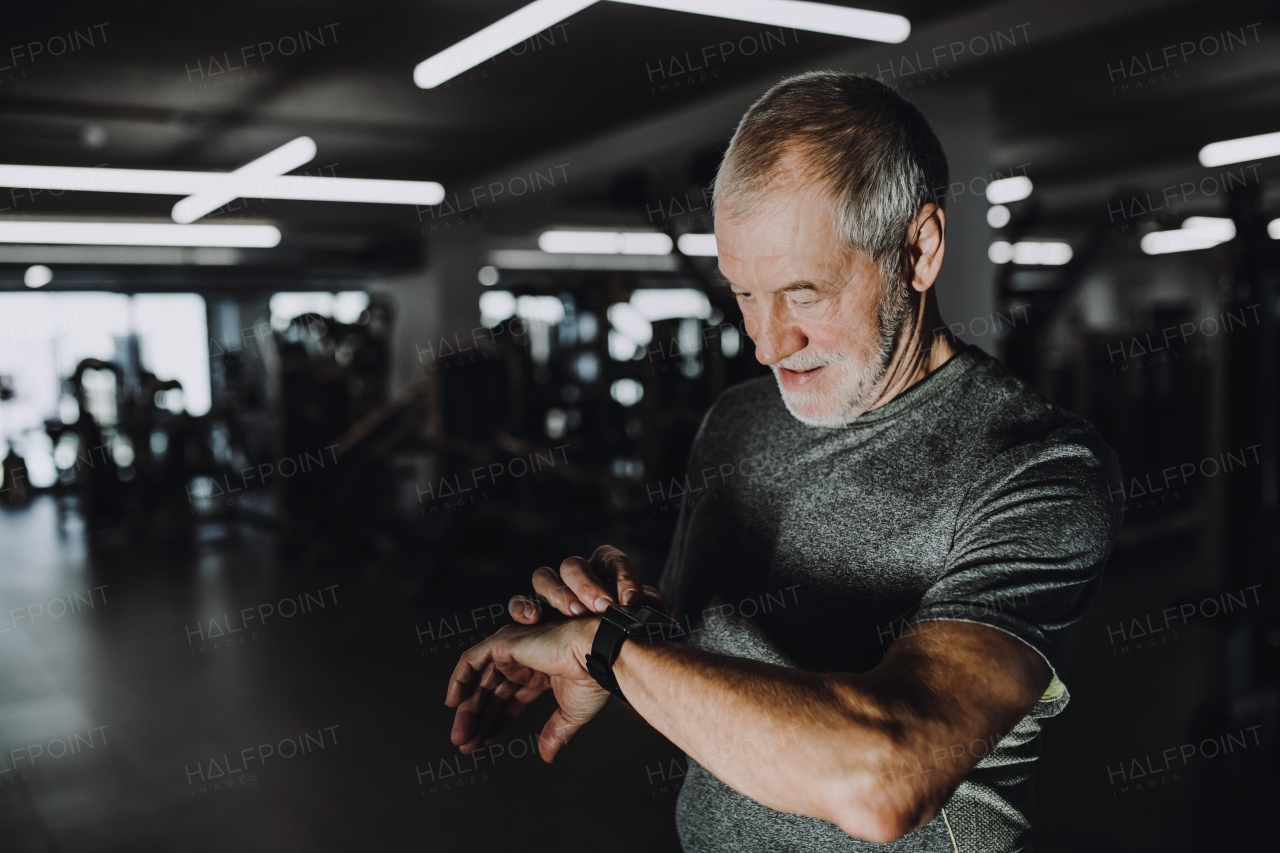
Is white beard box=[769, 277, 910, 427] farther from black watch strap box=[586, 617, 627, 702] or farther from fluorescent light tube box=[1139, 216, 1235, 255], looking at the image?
fluorescent light tube box=[1139, 216, 1235, 255]

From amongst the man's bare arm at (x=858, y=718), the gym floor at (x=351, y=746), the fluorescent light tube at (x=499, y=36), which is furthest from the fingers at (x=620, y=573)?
the fluorescent light tube at (x=499, y=36)

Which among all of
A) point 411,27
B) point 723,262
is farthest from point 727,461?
point 411,27

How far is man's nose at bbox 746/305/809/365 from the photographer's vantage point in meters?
1.00

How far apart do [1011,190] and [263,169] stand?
6862 mm

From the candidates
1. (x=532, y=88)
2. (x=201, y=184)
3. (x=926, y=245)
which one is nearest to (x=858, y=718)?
(x=926, y=245)

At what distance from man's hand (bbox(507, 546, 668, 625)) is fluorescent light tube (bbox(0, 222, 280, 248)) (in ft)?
33.1

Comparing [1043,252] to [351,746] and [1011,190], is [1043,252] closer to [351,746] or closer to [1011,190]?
[1011,190]

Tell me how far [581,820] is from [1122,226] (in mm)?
5198

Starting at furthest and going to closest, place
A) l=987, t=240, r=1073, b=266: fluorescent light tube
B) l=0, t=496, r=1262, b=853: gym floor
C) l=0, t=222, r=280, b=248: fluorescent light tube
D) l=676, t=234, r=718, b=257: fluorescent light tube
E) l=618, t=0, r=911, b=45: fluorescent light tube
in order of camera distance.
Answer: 1. l=987, t=240, r=1073, b=266: fluorescent light tube
2. l=676, t=234, r=718, b=257: fluorescent light tube
3. l=0, t=222, r=280, b=248: fluorescent light tube
4. l=618, t=0, r=911, b=45: fluorescent light tube
5. l=0, t=496, r=1262, b=853: gym floor

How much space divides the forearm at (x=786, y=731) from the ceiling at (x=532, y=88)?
4093 mm

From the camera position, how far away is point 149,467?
8.55m

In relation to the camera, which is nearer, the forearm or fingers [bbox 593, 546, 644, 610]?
the forearm

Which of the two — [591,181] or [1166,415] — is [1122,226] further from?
[591,181]

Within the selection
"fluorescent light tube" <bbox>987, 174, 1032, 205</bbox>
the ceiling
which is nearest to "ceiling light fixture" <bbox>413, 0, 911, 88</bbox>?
the ceiling
